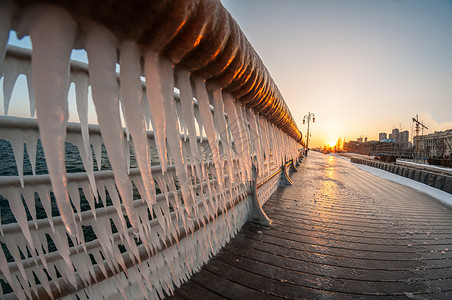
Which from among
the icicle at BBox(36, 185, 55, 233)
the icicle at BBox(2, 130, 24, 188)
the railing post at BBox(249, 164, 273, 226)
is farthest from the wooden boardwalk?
the icicle at BBox(2, 130, 24, 188)

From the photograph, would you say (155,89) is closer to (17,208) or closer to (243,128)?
(243,128)

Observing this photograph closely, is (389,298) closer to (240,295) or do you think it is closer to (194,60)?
(240,295)

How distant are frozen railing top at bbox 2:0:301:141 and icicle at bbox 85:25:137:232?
22mm

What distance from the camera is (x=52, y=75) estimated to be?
1.12 feet

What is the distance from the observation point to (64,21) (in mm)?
351

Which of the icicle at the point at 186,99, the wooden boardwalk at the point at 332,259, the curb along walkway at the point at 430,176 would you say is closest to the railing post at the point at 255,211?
the wooden boardwalk at the point at 332,259

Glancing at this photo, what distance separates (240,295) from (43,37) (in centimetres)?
172

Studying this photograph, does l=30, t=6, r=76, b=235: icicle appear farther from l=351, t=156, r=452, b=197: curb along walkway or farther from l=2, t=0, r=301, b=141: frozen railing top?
l=351, t=156, r=452, b=197: curb along walkway

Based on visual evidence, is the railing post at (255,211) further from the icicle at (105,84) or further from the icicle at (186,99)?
the icicle at (105,84)

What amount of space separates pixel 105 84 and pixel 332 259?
2299 millimetres

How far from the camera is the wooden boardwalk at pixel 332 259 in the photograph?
1381 millimetres

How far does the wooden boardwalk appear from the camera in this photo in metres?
1.38

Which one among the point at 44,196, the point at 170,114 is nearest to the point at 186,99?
the point at 170,114

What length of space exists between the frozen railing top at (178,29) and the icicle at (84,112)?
0.20m
